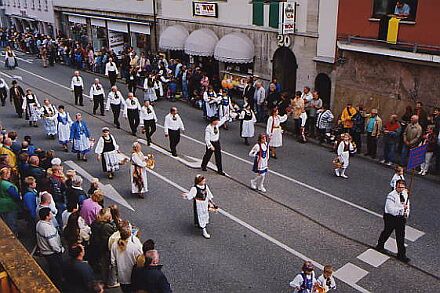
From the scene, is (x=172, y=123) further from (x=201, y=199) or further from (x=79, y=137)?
(x=201, y=199)

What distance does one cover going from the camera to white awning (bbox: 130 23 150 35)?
98.8ft

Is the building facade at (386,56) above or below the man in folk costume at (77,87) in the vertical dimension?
above

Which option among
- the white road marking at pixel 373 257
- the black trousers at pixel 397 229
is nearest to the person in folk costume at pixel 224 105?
the white road marking at pixel 373 257

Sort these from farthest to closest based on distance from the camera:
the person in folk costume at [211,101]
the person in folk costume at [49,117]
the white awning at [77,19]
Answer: the white awning at [77,19], the person in folk costume at [211,101], the person in folk costume at [49,117]

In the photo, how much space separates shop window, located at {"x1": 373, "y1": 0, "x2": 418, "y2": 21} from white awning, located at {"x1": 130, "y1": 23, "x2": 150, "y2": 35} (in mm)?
16597

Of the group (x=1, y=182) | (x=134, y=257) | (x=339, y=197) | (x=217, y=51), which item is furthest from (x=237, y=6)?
(x=134, y=257)

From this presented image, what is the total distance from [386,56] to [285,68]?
611 centimetres

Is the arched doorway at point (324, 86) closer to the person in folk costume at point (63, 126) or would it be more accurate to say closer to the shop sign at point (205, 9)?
the shop sign at point (205, 9)

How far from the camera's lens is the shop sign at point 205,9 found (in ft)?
79.4

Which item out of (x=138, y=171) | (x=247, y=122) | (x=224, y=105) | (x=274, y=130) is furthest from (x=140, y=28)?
(x=138, y=171)

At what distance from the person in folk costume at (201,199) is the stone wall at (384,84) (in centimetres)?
912

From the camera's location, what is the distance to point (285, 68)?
72.1 ft

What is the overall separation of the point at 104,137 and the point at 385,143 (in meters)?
8.59

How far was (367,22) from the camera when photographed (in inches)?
672
